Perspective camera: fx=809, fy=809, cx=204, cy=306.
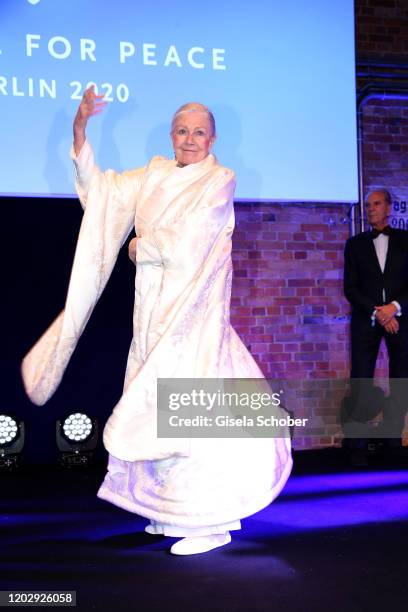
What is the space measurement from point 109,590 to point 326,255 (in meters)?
3.30

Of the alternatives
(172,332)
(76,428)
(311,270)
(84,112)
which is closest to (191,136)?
(84,112)

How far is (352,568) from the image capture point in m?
2.53

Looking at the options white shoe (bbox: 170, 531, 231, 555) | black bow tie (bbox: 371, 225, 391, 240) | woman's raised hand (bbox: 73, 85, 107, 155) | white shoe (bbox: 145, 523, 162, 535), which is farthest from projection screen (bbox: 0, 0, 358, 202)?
white shoe (bbox: 170, 531, 231, 555)

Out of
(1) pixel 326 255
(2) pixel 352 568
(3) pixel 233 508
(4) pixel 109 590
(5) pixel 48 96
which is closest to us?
(4) pixel 109 590

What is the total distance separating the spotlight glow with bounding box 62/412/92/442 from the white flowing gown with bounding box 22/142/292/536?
59.7 inches

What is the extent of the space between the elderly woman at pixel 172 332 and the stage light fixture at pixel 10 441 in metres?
1.48

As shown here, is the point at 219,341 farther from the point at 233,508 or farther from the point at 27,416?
the point at 27,416

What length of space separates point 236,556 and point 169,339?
2.46 ft

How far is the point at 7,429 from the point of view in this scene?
14.6ft

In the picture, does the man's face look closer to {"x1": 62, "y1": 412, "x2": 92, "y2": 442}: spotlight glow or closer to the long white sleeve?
{"x1": 62, "y1": 412, "x2": 92, "y2": 442}: spotlight glow

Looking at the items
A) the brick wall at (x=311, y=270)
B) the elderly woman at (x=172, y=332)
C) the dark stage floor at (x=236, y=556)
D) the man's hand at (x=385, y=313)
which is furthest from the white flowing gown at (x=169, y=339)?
the brick wall at (x=311, y=270)

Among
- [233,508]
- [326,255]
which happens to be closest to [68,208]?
[326,255]

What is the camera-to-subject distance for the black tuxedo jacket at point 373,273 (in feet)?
15.4

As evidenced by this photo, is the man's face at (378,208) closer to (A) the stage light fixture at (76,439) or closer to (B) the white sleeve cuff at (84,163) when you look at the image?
(A) the stage light fixture at (76,439)
